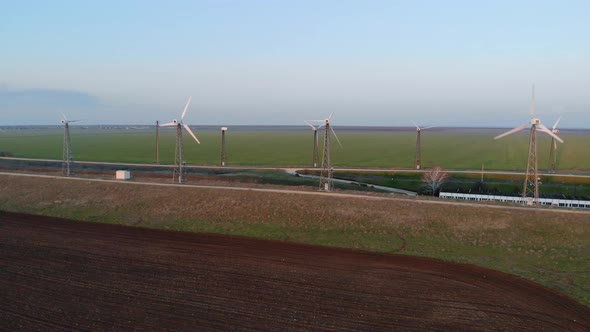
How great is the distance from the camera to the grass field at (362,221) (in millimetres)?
35281

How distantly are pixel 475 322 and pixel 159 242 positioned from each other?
26.2 meters

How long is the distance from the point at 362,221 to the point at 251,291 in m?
20.2

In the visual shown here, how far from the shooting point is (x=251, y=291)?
89.4 feet

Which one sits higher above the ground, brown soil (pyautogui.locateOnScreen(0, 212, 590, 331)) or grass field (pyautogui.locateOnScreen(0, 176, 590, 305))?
grass field (pyautogui.locateOnScreen(0, 176, 590, 305))

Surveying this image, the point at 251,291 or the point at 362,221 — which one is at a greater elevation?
the point at 362,221

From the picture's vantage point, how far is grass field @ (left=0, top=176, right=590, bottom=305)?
3528 cm

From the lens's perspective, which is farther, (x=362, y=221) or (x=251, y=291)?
(x=362, y=221)

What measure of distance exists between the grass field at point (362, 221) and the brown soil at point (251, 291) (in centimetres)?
346

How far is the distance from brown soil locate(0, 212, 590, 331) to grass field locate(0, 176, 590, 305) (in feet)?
11.3

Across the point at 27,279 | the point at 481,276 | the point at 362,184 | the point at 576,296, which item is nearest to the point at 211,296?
the point at 27,279

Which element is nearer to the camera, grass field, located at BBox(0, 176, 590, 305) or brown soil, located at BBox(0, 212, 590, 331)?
brown soil, located at BBox(0, 212, 590, 331)

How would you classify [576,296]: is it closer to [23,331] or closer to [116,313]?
[116,313]

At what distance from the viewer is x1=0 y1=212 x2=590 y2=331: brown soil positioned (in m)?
23.3

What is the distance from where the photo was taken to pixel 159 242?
3875cm
